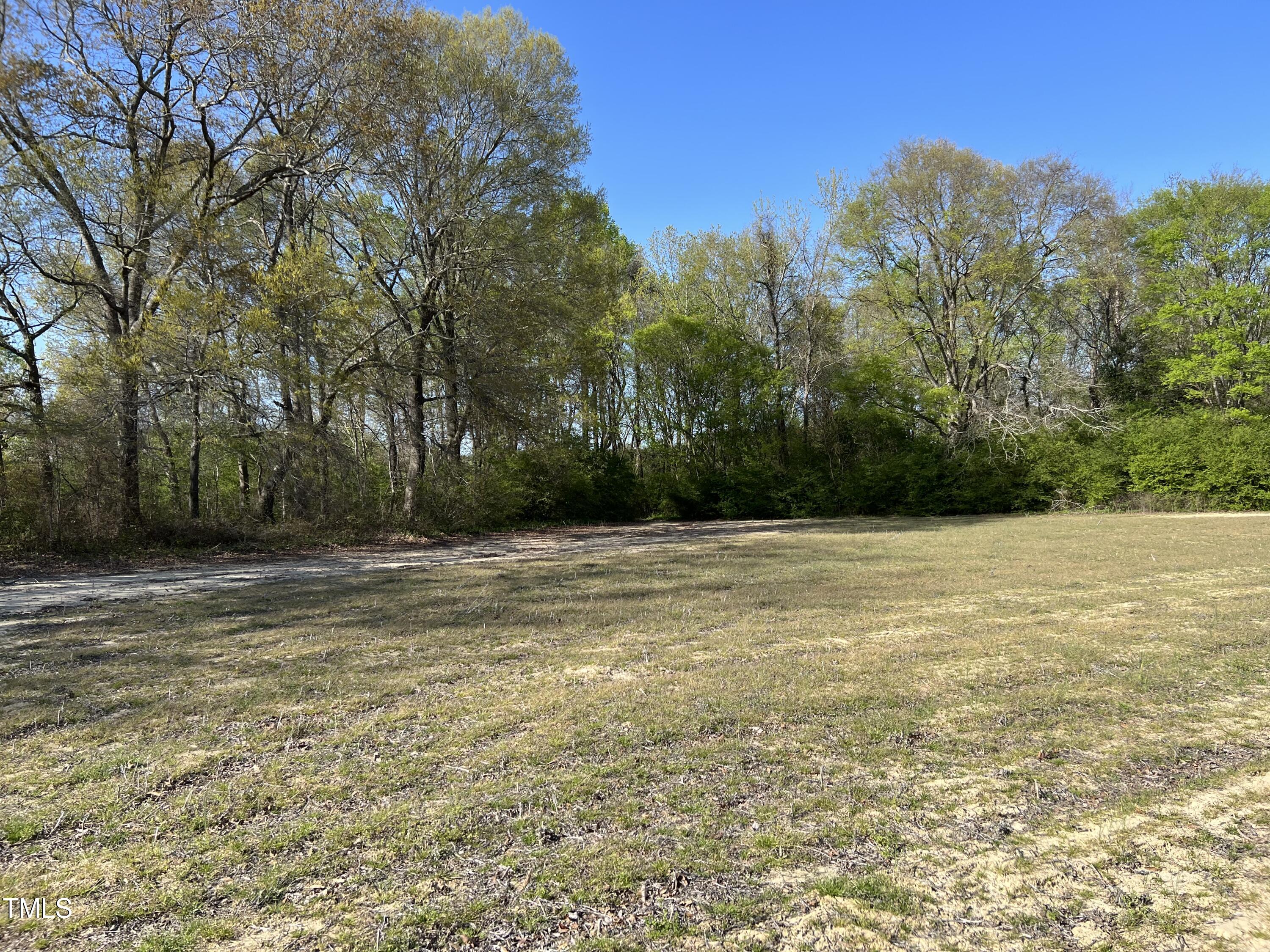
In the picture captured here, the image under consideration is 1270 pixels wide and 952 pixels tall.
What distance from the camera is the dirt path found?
8.41m

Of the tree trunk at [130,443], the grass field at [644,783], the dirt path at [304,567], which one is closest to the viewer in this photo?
the grass field at [644,783]

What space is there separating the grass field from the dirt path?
2379mm

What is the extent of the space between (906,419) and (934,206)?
9.33 metres

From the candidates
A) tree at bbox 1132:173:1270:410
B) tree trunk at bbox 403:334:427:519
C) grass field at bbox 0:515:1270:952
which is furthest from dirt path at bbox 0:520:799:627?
tree at bbox 1132:173:1270:410

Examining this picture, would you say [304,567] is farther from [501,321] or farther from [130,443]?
[501,321]

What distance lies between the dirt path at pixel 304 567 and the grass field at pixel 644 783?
2379 millimetres

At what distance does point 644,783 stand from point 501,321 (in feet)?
54.5

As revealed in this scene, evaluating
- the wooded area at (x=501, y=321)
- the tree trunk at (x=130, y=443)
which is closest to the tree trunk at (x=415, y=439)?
the wooded area at (x=501, y=321)

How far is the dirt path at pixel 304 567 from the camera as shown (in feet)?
27.6

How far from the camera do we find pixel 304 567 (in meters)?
11.9

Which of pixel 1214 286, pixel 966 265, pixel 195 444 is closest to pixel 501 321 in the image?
pixel 195 444

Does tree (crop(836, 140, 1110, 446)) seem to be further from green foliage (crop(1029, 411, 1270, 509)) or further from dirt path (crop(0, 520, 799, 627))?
dirt path (crop(0, 520, 799, 627))

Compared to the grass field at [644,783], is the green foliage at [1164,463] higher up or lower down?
higher up

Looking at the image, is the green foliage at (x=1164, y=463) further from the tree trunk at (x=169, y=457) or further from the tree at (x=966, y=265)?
the tree trunk at (x=169, y=457)
